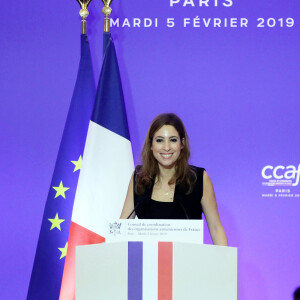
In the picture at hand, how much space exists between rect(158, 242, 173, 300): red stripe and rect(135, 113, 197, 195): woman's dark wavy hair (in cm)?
88

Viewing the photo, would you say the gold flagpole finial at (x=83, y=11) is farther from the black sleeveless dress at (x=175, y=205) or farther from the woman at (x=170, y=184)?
the black sleeveless dress at (x=175, y=205)

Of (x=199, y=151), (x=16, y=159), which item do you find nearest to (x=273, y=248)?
(x=199, y=151)

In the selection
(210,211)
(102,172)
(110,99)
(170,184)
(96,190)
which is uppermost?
(110,99)

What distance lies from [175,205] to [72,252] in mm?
891

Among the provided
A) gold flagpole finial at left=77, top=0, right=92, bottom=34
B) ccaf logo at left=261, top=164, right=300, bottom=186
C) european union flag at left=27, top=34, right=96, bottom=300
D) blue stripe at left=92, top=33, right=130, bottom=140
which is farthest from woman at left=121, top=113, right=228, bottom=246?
gold flagpole finial at left=77, top=0, right=92, bottom=34

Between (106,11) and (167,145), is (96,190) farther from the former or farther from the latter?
(106,11)

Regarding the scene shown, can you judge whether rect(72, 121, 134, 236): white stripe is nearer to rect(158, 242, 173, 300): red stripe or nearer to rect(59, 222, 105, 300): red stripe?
rect(59, 222, 105, 300): red stripe

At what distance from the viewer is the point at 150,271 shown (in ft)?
4.93

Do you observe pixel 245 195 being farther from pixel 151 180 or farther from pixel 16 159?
pixel 16 159

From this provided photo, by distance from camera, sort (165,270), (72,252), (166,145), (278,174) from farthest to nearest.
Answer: (278,174) < (72,252) < (166,145) < (165,270)

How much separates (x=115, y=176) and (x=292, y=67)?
131 cm

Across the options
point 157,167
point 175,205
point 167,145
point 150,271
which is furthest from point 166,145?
point 150,271

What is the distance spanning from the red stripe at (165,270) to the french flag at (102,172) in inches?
58.8

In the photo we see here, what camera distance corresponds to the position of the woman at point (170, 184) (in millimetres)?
2326
